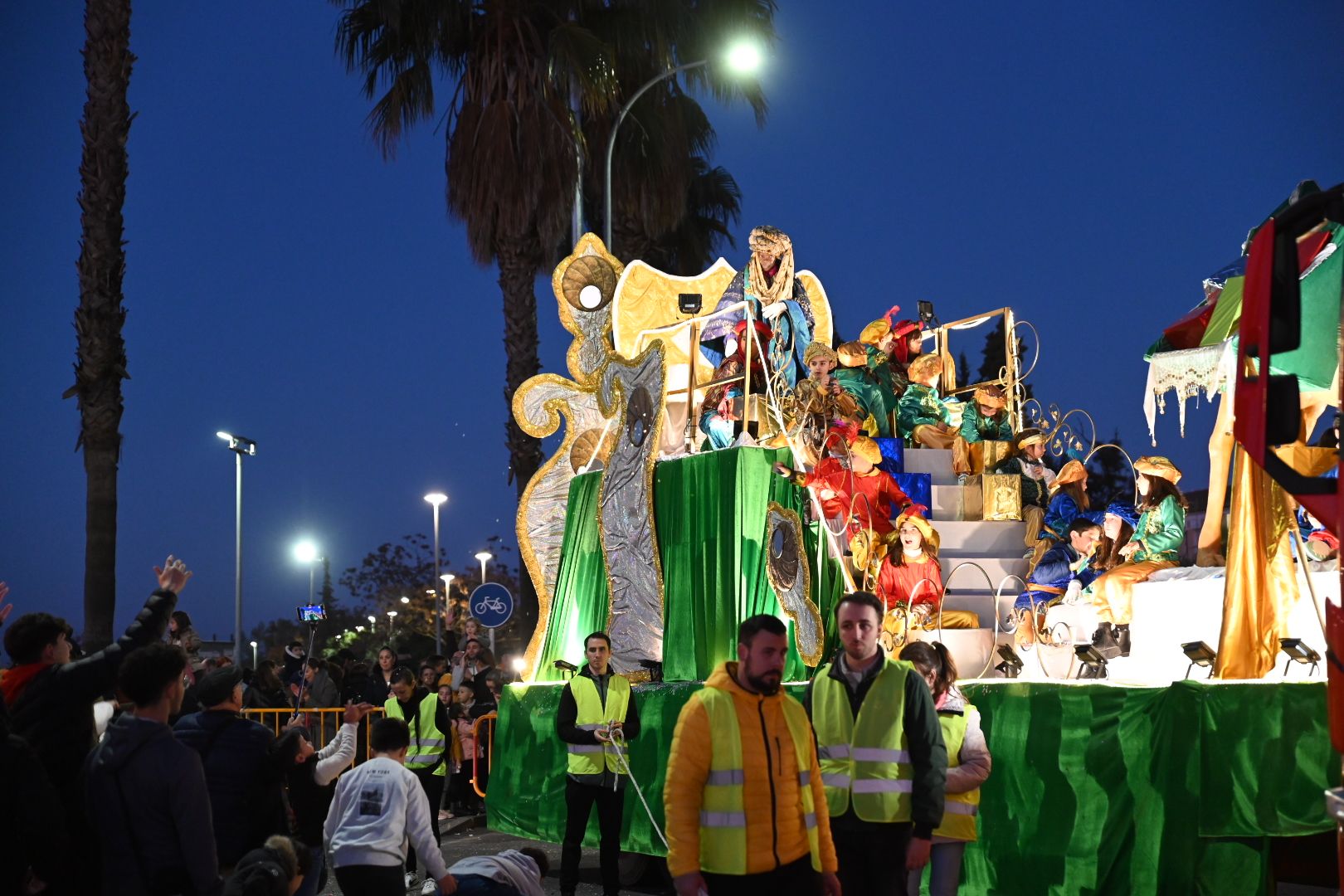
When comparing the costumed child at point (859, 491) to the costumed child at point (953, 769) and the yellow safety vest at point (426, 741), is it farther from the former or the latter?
the costumed child at point (953, 769)

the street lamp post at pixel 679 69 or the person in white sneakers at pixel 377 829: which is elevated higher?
the street lamp post at pixel 679 69

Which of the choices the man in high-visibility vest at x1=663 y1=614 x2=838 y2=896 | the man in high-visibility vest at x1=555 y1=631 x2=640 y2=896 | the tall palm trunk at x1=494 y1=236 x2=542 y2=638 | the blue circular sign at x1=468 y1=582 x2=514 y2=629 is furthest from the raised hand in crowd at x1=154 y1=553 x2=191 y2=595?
the tall palm trunk at x1=494 y1=236 x2=542 y2=638

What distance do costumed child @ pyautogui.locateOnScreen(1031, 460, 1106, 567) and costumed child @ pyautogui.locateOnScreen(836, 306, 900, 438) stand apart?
1670mm

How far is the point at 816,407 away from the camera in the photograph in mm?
13461

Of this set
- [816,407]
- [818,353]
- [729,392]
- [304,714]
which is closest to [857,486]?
[816,407]

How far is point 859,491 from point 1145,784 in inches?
169

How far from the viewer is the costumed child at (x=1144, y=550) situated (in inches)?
460

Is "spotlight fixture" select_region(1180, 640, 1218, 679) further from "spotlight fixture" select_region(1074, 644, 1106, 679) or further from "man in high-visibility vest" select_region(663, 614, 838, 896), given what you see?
"man in high-visibility vest" select_region(663, 614, 838, 896)

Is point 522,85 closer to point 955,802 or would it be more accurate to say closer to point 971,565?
point 971,565

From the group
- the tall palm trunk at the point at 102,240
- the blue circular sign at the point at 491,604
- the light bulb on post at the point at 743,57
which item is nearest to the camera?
the tall palm trunk at the point at 102,240

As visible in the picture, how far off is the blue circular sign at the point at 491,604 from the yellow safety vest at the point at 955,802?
12.1m

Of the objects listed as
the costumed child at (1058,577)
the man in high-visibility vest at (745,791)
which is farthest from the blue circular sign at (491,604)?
the man in high-visibility vest at (745,791)

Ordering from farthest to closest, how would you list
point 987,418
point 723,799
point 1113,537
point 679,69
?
point 679,69
point 987,418
point 1113,537
point 723,799

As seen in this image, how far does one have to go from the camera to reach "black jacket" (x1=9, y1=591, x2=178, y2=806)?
6598 mm
